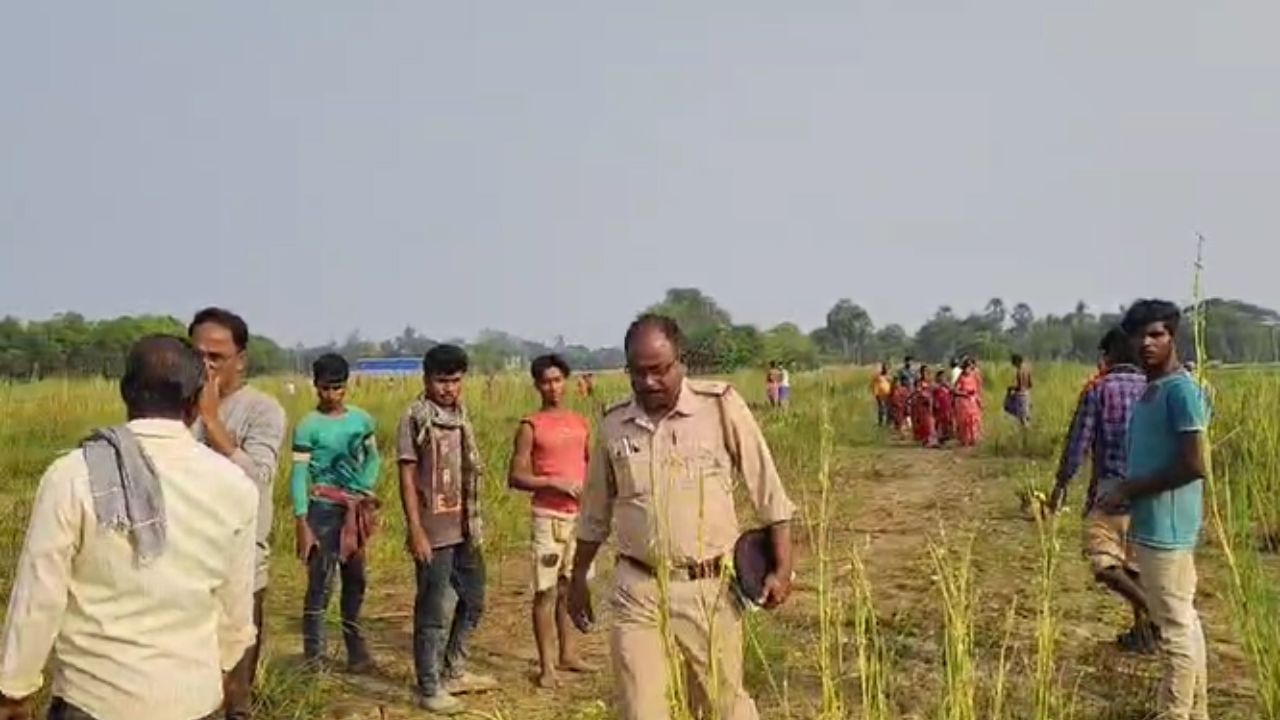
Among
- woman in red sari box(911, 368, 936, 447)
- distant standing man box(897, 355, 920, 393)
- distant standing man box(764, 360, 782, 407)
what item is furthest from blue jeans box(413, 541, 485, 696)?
distant standing man box(764, 360, 782, 407)

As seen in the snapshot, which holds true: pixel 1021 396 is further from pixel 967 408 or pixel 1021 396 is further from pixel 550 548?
pixel 550 548

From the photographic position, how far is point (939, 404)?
19.6 metres

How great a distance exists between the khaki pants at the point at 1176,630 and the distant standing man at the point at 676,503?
4.73 feet

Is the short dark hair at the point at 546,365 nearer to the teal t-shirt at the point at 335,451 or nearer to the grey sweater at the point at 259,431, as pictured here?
the teal t-shirt at the point at 335,451

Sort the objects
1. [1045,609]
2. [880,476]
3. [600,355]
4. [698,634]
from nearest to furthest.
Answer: [1045,609] < [698,634] < [880,476] < [600,355]

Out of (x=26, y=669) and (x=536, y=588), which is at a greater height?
(x=26, y=669)

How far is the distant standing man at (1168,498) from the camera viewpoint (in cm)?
411

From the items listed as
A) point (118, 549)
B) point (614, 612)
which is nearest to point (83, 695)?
point (118, 549)

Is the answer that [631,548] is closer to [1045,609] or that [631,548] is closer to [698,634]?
[698,634]

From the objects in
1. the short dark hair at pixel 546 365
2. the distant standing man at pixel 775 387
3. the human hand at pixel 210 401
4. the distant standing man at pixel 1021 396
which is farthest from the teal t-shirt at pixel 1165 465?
the distant standing man at pixel 775 387

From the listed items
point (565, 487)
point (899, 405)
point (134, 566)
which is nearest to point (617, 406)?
point (134, 566)

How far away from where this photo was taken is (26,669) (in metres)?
2.55

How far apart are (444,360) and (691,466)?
221cm

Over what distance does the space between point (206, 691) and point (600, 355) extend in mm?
60940
